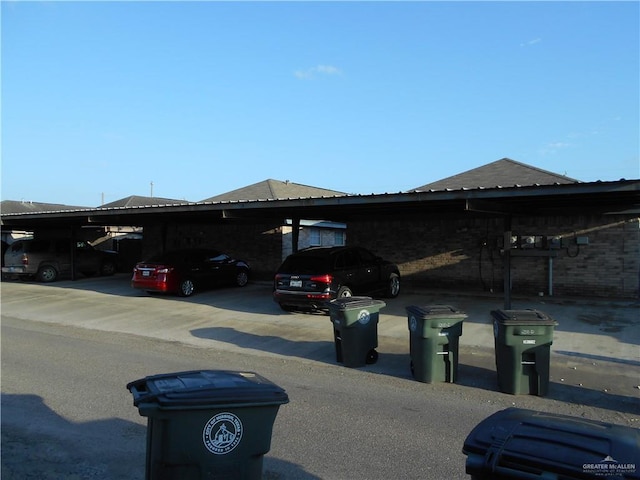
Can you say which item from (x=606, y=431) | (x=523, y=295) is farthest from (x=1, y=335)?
(x=523, y=295)

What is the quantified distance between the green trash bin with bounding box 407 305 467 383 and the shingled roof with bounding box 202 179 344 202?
1648cm

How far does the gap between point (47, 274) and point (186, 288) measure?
902 cm

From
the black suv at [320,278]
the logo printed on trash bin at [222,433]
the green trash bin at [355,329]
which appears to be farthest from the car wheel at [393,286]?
the logo printed on trash bin at [222,433]

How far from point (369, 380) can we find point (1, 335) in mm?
7683

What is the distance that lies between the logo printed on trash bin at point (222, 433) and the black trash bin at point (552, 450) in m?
1.23

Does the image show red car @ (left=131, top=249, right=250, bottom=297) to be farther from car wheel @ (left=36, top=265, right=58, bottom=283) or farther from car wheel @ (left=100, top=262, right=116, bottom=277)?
car wheel @ (left=100, top=262, right=116, bottom=277)

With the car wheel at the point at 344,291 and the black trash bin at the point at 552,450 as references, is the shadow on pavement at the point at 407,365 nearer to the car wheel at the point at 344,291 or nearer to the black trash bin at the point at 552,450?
the car wheel at the point at 344,291

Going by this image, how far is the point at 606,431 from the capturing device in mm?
2406

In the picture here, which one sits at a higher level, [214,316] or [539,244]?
[539,244]

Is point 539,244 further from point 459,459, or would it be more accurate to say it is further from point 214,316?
point 459,459

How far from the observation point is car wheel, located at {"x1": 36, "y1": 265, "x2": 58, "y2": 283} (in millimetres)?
21672

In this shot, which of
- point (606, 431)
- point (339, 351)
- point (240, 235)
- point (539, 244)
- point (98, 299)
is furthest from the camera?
point (240, 235)

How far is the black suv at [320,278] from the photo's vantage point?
12133 mm

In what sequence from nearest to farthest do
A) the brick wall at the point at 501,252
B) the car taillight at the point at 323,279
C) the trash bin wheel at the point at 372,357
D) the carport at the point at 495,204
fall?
1. the trash bin wheel at the point at 372,357
2. the carport at the point at 495,204
3. the car taillight at the point at 323,279
4. the brick wall at the point at 501,252
